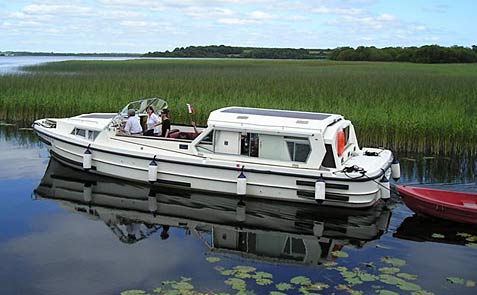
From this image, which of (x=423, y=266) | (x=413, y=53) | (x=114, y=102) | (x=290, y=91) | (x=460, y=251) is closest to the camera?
(x=423, y=266)

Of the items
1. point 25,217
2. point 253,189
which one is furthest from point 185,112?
point 25,217

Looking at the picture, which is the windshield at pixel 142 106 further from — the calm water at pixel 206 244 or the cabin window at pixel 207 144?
the cabin window at pixel 207 144

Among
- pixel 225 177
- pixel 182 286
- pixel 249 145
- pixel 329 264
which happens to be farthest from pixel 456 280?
pixel 225 177

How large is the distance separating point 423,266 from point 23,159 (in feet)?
41.4

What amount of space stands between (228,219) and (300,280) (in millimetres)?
3564

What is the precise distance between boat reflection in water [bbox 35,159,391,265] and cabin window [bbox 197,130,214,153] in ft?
3.60

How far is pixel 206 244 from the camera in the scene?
11.0 metres

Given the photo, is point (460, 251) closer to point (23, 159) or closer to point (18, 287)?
point (18, 287)

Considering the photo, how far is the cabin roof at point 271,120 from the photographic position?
13227 mm

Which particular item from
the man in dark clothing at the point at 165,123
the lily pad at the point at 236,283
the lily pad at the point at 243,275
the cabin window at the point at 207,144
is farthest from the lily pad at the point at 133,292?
the man in dark clothing at the point at 165,123

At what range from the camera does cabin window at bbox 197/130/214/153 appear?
550 inches

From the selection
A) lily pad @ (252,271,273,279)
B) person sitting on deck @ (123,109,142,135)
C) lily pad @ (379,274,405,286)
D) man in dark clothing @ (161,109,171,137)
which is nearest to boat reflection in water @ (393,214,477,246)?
lily pad @ (379,274,405,286)

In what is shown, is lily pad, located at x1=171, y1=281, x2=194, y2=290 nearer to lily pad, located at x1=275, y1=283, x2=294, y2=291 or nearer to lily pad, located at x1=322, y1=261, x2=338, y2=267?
lily pad, located at x1=275, y1=283, x2=294, y2=291

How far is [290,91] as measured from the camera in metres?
27.6
